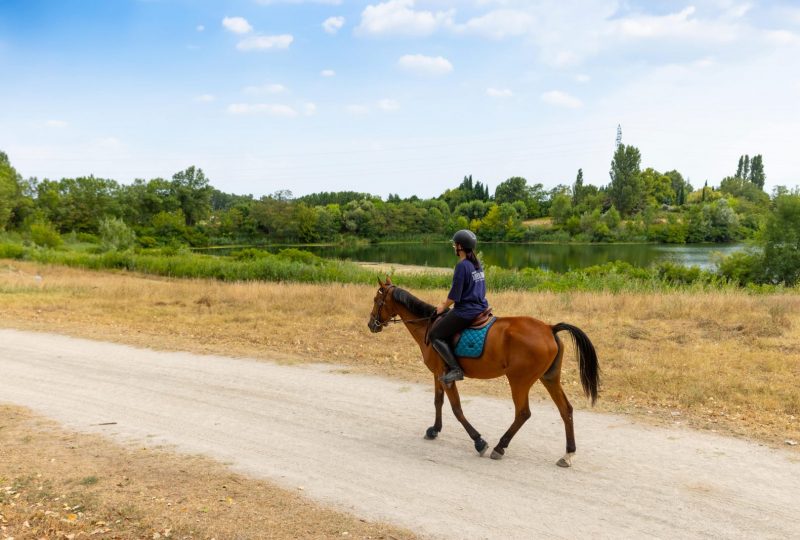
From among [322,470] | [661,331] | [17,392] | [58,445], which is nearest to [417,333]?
[322,470]

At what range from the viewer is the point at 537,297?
19.7 meters

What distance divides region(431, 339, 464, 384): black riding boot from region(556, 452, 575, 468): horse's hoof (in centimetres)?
151

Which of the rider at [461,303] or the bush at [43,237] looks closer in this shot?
the rider at [461,303]

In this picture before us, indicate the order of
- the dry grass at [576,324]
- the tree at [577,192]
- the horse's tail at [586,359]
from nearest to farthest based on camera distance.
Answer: the horse's tail at [586,359] → the dry grass at [576,324] → the tree at [577,192]

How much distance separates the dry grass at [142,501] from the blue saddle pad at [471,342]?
242 centimetres

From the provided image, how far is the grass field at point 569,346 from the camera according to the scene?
27.8ft

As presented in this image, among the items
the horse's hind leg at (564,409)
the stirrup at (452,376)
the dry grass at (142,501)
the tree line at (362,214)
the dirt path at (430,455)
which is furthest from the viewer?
the tree line at (362,214)

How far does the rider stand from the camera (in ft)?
21.5

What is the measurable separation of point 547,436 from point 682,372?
14.2 ft

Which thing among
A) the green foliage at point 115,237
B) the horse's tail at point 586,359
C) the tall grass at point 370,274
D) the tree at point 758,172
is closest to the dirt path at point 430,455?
the horse's tail at point 586,359

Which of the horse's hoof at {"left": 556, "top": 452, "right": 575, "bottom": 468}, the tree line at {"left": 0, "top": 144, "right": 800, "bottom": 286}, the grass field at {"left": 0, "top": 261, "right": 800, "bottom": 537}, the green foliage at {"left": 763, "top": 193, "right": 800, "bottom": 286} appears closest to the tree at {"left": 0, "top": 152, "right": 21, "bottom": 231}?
the tree line at {"left": 0, "top": 144, "right": 800, "bottom": 286}

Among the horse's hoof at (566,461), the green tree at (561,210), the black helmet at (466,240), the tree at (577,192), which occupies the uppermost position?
the tree at (577,192)

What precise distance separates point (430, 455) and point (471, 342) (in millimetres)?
1513

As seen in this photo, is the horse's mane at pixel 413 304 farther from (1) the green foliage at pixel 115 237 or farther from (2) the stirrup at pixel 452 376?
(1) the green foliage at pixel 115 237
